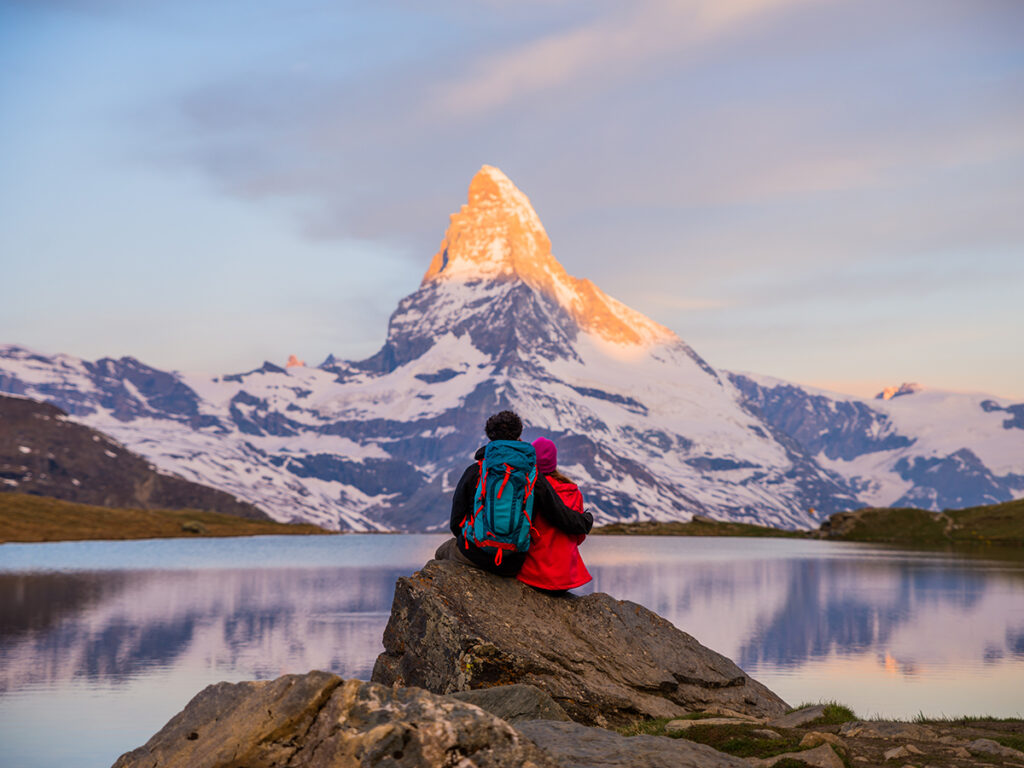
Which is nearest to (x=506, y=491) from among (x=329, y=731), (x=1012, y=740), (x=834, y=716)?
(x=834, y=716)

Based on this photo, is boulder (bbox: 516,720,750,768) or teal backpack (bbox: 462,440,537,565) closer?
boulder (bbox: 516,720,750,768)

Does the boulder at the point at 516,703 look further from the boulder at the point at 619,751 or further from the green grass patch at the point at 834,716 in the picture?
the green grass patch at the point at 834,716

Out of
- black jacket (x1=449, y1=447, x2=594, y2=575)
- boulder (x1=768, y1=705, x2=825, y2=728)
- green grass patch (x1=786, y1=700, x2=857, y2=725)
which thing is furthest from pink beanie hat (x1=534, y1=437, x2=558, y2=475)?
green grass patch (x1=786, y1=700, x2=857, y2=725)

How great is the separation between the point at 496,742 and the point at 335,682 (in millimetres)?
2164

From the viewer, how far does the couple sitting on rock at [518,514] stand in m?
20.6

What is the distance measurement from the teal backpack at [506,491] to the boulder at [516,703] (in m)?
4.54

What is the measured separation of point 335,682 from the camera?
1204cm

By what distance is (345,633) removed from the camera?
2261 inches

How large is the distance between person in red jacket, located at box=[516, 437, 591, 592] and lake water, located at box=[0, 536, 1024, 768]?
43.5ft

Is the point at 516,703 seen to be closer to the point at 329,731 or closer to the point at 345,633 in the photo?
the point at 329,731

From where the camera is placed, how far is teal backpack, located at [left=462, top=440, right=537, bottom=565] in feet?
67.2

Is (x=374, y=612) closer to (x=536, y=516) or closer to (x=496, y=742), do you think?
(x=536, y=516)

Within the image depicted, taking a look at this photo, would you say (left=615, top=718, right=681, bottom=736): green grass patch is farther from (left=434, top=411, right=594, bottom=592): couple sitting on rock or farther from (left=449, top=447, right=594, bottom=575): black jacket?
(left=449, top=447, right=594, bottom=575): black jacket

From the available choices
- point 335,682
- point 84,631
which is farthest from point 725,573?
point 335,682
